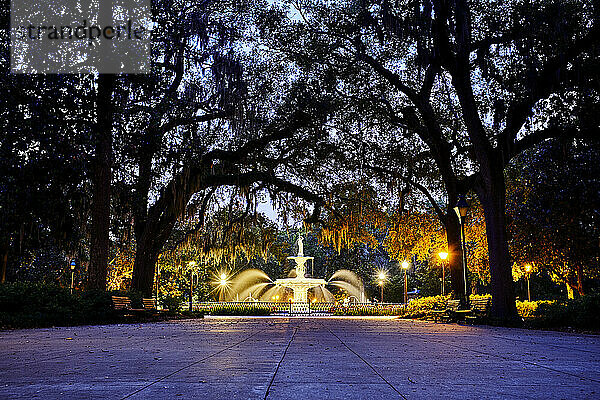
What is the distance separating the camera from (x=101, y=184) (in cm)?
1825

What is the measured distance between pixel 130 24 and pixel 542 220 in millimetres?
19369

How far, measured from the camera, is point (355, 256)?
200ft

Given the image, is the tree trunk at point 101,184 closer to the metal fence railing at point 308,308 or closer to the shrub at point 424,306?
the shrub at point 424,306

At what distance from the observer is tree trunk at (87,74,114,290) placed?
17320 millimetres

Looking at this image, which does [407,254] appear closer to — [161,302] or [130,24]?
[161,302]

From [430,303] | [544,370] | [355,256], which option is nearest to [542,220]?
[430,303]

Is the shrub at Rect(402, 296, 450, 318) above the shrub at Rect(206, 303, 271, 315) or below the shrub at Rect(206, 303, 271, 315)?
above

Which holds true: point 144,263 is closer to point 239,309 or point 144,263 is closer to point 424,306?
point 424,306

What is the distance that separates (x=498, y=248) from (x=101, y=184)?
13620mm

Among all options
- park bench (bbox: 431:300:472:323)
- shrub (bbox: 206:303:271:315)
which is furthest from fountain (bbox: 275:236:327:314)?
park bench (bbox: 431:300:472:323)

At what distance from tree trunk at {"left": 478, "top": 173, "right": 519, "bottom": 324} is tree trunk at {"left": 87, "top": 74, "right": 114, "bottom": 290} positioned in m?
12.9

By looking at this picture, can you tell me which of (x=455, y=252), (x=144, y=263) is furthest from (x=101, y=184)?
(x=455, y=252)

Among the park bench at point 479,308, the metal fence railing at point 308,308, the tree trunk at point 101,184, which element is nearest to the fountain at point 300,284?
the metal fence railing at point 308,308

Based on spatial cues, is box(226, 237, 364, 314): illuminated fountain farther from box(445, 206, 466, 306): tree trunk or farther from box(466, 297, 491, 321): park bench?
box(466, 297, 491, 321): park bench
